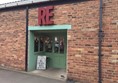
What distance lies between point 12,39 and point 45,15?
266 cm

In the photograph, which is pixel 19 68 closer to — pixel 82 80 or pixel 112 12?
pixel 82 80

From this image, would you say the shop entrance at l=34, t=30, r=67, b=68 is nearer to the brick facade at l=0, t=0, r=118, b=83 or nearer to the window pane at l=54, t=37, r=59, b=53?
the window pane at l=54, t=37, r=59, b=53

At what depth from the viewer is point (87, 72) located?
7.51 meters

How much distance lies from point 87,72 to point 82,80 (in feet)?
1.33

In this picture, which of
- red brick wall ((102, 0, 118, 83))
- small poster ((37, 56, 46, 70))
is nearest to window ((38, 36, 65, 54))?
small poster ((37, 56, 46, 70))

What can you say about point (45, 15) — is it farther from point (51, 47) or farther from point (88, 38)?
point (51, 47)

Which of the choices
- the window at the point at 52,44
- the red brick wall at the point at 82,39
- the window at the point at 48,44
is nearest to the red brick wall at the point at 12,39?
the window at the point at 52,44

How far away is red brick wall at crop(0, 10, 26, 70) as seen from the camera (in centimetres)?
986

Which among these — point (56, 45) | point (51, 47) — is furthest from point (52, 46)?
point (56, 45)

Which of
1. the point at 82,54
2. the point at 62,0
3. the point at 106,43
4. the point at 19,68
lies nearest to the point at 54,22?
the point at 62,0

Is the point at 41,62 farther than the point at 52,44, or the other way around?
the point at 52,44

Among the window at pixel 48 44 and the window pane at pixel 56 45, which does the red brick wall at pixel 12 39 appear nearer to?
the window at pixel 48 44

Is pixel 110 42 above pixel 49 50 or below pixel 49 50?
above

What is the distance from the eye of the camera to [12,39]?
33.7ft
